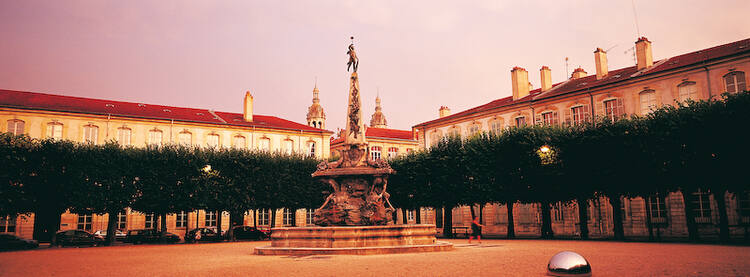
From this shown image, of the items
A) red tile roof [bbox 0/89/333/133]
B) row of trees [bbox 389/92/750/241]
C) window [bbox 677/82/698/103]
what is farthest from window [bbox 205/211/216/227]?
window [bbox 677/82/698/103]

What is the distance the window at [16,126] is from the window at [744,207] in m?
48.3

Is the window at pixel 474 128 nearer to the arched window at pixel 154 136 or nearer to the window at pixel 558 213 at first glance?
the window at pixel 558 213

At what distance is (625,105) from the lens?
34031mm

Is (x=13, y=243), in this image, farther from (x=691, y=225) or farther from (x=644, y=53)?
(x=644, y=53)

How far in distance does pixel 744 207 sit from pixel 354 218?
23814 millimetres

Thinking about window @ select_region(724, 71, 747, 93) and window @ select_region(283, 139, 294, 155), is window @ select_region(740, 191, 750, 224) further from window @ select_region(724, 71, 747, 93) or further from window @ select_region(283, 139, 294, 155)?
window @ select_region(283, 139, 294, 155)

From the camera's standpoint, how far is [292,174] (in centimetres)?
3694

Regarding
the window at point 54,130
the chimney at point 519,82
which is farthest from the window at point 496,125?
the window at point 54,130

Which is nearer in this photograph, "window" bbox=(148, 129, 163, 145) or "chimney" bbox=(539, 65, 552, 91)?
"chimney" bbox=(539, 65, 552, 91)

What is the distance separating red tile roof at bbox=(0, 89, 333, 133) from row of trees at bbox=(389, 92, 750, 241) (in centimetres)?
1907

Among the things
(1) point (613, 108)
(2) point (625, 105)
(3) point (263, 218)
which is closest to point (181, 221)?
(3) point (263, 218)

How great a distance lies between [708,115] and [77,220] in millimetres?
42561

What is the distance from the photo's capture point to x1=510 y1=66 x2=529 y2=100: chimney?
42.2 metres

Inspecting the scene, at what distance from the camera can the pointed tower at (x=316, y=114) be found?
10394 cm
